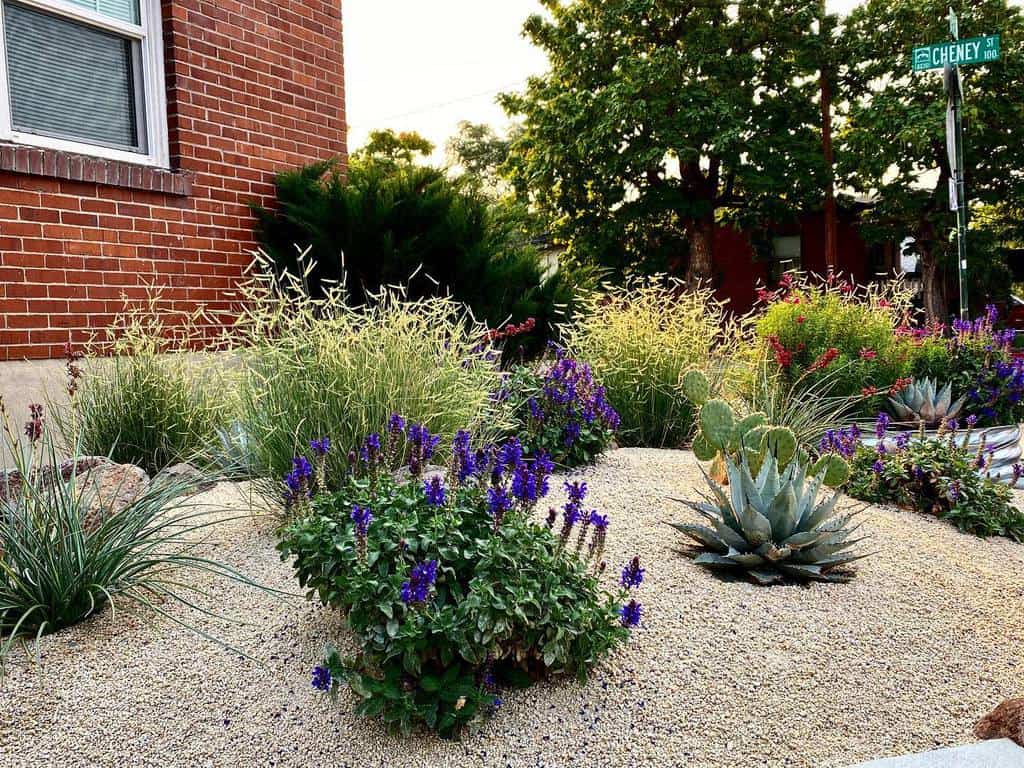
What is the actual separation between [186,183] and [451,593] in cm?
469

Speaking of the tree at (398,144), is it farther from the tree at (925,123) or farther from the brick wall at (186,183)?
the brick wall at (186,183)

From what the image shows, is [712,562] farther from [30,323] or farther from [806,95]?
[806,95]

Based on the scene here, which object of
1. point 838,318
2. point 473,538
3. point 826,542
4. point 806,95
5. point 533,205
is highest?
point 806,95

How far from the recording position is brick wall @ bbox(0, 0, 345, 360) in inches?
199

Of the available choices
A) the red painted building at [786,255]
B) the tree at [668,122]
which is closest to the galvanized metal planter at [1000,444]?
the tree at [668,122]

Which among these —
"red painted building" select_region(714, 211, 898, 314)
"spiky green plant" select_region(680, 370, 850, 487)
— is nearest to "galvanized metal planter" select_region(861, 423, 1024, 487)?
"spiky green plant" select_region(680, 370, 850, 487)

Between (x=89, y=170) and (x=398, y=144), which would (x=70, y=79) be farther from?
(x=398, y=144)

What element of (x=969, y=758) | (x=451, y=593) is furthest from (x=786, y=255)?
(x=451, y=593)

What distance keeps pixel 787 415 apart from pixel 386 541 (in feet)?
12.0

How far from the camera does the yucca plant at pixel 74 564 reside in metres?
2.57

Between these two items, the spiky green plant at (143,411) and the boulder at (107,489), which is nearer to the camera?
the boulder at (107,489)

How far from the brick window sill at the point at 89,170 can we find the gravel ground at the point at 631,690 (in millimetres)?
3277

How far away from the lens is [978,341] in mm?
6570

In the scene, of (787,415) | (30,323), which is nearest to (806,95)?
(787,415)
